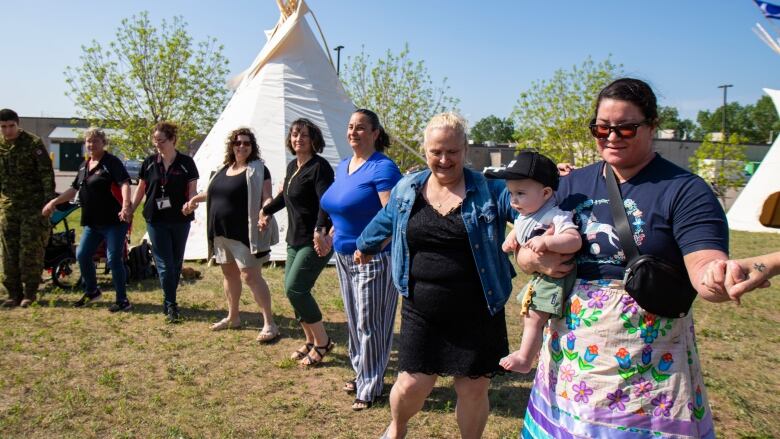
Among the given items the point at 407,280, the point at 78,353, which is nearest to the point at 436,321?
the point at 407,280

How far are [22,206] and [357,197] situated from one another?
15.3ft

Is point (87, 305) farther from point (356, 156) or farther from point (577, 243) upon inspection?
point (577, 243)

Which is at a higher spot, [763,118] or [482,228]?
[763,118]

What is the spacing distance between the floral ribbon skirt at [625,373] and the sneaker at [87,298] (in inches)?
244

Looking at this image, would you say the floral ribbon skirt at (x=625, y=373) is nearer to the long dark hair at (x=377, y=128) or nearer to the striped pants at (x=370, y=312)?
the striped pants at (x=370, y=312)

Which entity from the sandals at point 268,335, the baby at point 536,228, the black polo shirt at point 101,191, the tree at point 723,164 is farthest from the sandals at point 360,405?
the tree at point 723,164

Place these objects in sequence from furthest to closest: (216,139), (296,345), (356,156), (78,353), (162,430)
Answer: (216,139) < (296,345) < (78,353) < (356,156) < (162,430)

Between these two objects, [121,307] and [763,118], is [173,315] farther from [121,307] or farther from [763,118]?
[763,118]

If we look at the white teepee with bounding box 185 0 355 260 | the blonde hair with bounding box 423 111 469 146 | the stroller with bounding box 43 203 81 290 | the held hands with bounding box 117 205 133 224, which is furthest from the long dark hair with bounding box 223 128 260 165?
the white teepee with bounding box 185 0 355 260

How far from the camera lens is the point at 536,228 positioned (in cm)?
226

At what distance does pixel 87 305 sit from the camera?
6805 mm

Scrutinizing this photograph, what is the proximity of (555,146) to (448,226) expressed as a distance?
16.5 m

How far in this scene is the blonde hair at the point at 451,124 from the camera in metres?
2.99

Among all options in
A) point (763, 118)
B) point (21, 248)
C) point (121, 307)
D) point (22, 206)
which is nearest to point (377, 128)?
point (121, 307)
